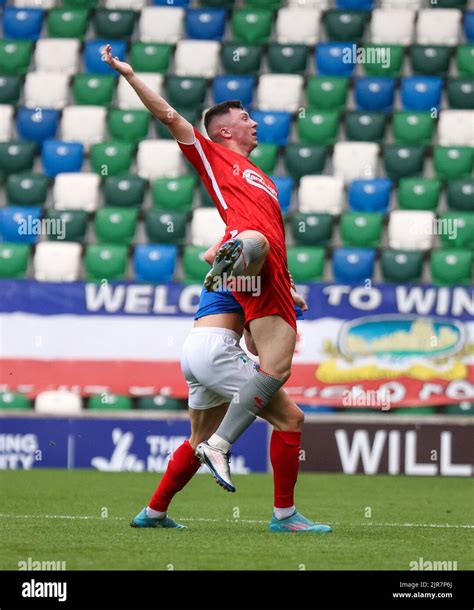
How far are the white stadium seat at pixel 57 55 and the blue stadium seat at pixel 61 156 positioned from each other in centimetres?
134

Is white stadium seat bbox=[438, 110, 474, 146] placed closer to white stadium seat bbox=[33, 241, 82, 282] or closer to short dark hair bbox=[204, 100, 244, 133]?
white stadium seat bbox=[33, 241, 82, 282]

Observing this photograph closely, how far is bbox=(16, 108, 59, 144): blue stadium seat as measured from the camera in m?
14.4

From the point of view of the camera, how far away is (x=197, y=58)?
1488 centimetres

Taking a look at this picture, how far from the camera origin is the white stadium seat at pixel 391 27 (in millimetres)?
14883

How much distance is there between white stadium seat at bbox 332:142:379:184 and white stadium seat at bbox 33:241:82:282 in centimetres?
274

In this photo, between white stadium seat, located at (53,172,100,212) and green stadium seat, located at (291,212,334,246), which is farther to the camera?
white stadium seat, located at (53,172,100,212)

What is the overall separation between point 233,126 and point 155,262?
20.7ft

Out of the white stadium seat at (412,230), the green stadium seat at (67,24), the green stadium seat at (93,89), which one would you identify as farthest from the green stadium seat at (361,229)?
the green stadium seat at (67,24)

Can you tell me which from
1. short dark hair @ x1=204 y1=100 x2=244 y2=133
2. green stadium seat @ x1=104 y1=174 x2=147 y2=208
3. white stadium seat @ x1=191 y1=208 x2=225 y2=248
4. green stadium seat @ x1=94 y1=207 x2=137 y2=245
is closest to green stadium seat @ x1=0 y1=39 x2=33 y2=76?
green stadium seat @ x1=104 y1=174 x2=147 y2=208

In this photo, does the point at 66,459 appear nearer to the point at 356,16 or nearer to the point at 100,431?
the point at 100,431

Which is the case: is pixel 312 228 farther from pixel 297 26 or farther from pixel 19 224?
pixel 297 26

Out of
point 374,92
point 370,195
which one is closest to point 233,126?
point 370,195

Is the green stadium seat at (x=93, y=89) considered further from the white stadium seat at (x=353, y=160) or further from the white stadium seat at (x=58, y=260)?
the white stadium seat at (x=353, y=160)

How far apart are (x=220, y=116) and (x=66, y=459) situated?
5.49 meters
